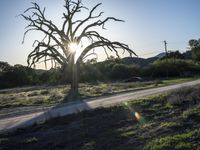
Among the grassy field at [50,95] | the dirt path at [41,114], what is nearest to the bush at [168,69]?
the grassy field at [50,95]

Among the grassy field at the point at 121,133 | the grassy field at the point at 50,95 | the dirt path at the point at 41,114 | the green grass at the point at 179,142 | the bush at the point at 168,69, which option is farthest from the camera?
the bush at the point at 168,69

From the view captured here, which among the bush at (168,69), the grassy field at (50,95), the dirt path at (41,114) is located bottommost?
the dirt path at (41,114)

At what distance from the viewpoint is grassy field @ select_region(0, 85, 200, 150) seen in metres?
10.3

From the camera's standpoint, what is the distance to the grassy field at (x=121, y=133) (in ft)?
33.8

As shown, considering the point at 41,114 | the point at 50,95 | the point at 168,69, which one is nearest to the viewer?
the point at 41,114

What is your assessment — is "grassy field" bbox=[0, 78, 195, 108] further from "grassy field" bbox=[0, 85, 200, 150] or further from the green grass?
the green grass

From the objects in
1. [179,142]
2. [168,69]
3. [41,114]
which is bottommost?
[41,114]

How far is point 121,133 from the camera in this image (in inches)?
490

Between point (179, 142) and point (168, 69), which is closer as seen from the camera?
point (179, 142)

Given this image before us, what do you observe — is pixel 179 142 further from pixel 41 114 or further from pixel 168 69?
pixel 168 69

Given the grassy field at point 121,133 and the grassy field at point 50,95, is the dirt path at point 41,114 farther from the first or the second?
the grassy field at point 50,95

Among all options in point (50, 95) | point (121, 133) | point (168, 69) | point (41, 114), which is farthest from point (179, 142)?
point (168, 69)

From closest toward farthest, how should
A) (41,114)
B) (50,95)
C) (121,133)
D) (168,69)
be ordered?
(121,133), (41,114), (50,95), (168,69)

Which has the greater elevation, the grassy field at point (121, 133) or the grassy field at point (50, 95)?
the grassy field at point (50, 95)
